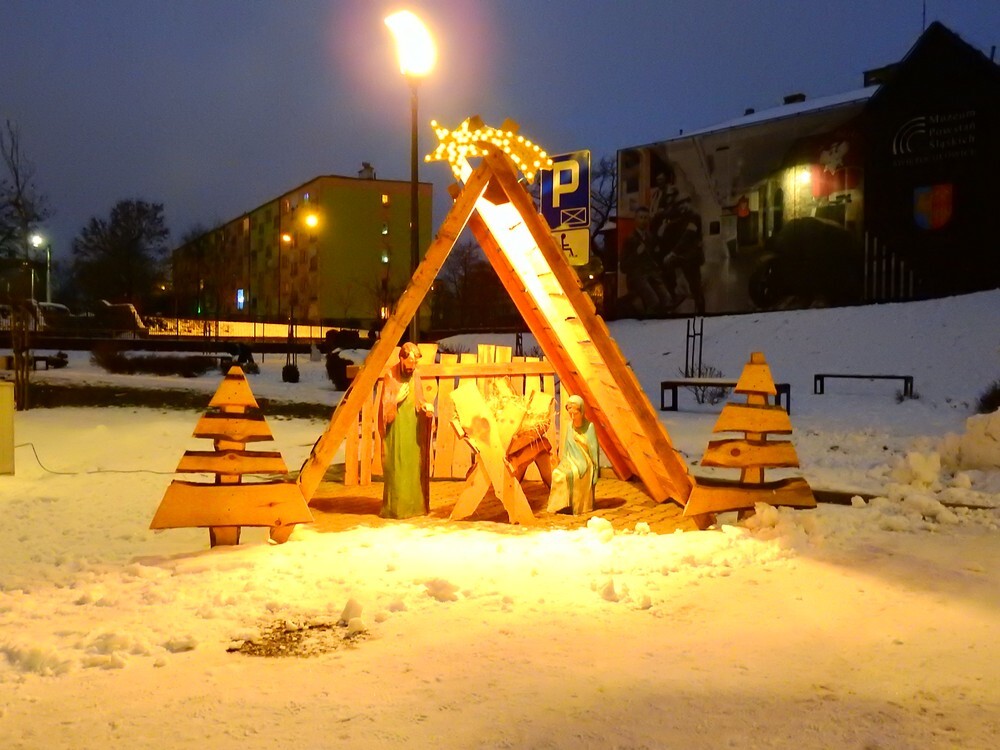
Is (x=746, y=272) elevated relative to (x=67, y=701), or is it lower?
elevated

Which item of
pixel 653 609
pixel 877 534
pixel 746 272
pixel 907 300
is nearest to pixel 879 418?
pixel 877 534

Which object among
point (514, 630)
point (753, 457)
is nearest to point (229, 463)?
point (514, 630)

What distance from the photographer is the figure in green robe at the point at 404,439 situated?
289 inches

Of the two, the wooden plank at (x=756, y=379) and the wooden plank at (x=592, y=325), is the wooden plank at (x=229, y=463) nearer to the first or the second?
the wooden plank at (x=592, y=325)

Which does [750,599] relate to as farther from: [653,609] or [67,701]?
[67,701]

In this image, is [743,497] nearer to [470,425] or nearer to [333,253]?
[470,425]

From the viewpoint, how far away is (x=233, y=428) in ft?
20.5

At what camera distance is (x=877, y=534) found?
6.82 m

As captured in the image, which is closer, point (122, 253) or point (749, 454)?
point (749, 454)

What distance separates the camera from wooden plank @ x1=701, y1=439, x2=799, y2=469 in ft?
23.0

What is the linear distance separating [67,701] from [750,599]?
3637 mm

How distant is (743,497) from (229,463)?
403 centimetres

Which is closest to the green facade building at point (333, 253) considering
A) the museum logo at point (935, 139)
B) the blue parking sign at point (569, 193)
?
the museum logo at point (935, 139)

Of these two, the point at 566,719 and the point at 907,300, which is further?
the point at 907,300
